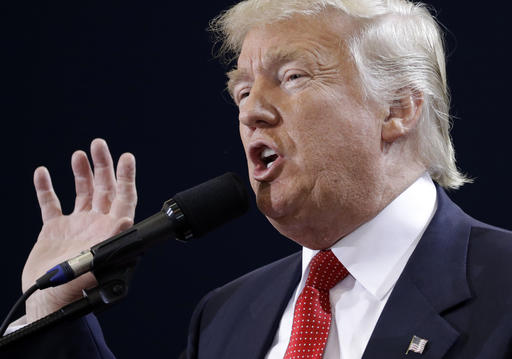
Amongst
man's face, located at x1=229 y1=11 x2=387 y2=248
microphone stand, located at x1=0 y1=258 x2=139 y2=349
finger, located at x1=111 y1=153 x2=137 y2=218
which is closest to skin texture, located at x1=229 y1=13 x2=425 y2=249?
man's face, located at x1=229 y1=11 x2=387 y2=248

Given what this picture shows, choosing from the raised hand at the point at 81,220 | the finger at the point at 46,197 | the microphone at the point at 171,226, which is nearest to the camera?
the microphone at the point at 171,226

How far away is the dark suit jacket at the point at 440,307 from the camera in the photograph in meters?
1.56

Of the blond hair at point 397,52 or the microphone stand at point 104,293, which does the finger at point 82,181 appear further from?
the blond hair at point 397,52

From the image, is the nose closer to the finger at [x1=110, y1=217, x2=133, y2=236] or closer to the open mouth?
the open mouth

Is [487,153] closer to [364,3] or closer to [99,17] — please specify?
[364,3]

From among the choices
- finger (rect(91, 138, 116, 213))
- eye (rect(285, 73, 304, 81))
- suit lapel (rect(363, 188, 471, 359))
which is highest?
eye (rect(285, 73, 304, 81))

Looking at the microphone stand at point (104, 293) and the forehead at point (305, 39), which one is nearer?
the microphone stand at point (104, 293)

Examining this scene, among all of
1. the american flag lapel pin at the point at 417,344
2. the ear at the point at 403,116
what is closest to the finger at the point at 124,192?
the ear at the point at 403,116

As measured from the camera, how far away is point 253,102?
1854 mm

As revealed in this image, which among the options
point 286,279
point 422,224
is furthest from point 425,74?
point 286,279

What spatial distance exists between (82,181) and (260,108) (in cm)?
51

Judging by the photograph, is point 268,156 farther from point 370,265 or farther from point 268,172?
point 370,265

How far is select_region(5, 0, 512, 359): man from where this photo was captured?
1.75 metres

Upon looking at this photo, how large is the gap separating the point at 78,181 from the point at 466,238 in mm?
976
